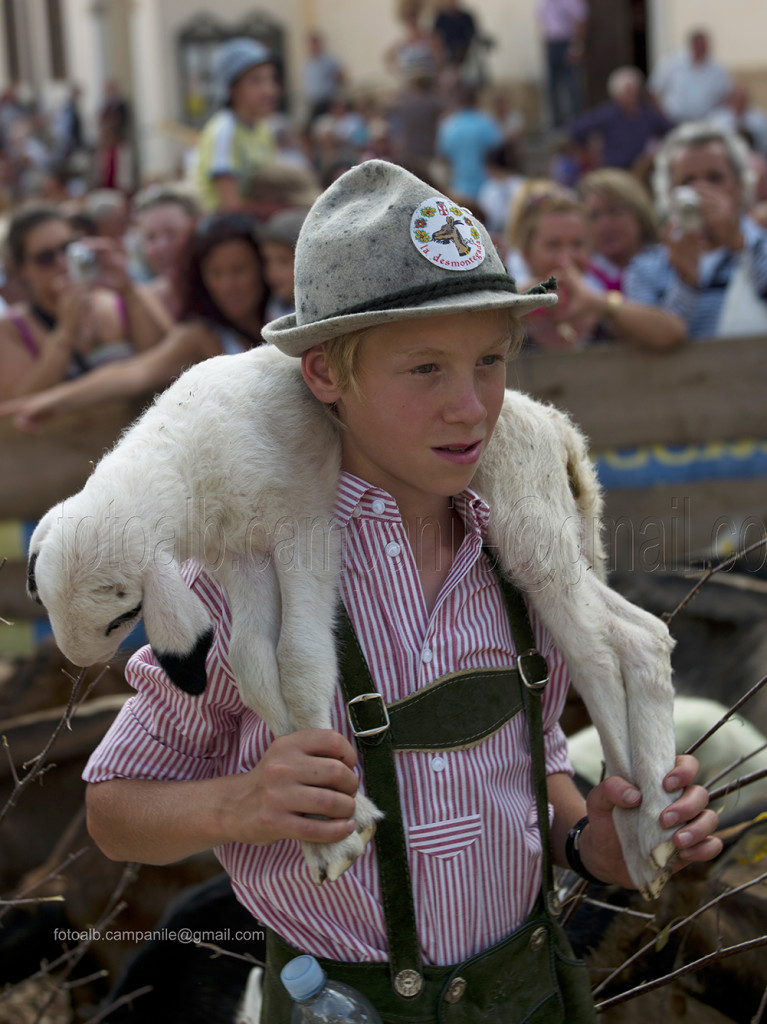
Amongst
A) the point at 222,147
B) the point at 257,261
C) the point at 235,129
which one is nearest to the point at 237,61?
the point at 235,129

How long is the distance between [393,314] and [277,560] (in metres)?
0.38

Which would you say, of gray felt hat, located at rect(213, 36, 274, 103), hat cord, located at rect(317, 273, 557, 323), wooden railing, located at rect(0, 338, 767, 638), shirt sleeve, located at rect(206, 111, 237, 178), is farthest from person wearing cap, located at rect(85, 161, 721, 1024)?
gray felt hat, located at rect(213, 36, 274, 103)

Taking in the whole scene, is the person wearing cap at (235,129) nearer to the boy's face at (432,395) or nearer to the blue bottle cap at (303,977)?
the boy's face at (432,395)

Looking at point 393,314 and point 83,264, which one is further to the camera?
point 83,264

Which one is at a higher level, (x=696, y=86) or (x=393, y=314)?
(x=393, y=314)

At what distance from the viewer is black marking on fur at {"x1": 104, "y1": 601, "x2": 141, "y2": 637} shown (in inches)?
57.5

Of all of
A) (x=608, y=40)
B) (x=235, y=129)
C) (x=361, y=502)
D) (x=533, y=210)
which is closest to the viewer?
(x=361, y=502)

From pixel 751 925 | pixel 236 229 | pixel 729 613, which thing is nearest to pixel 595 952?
pixel 751 925

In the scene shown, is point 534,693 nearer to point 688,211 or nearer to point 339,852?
point 339,852

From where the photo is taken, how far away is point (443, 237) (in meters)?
1.44

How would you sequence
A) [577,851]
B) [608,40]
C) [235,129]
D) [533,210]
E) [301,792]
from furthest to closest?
1. [608,40]
2. [235,129]
3. [533,210]
4. [577,851]
5. [301,792]

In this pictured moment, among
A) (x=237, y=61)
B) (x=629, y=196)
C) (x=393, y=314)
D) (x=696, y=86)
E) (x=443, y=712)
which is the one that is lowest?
(x=443, y=712)

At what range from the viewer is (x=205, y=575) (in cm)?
158

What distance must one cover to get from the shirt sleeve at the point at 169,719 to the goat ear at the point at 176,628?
0.28ft
